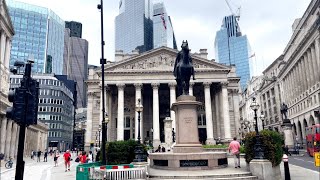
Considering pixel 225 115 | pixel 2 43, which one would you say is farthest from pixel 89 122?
pixel 225 115

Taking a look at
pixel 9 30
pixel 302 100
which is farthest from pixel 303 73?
pixel 9 30

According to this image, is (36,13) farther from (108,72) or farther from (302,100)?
(302,100)

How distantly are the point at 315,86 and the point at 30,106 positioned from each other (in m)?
58.1

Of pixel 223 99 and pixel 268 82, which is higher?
pixel 268 82

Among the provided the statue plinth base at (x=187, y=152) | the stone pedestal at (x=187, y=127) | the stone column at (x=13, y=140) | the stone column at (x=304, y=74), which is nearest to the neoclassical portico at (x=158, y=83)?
the stone column at (x=13, y=140)

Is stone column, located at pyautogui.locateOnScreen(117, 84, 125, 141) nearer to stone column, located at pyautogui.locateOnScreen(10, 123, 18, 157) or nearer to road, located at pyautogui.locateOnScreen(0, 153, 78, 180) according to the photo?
stone column, located at pyautogui.locateOnScreen(10, 123, 18, 157)

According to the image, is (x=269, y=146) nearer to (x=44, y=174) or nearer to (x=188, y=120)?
(x=188, y=120)

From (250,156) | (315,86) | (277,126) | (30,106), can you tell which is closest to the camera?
(30,106)

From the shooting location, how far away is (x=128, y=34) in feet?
621

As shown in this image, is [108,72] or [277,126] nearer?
[108,72]

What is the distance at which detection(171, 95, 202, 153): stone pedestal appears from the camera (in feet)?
56.3

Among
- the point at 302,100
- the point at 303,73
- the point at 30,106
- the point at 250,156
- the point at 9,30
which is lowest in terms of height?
the point at 250,156

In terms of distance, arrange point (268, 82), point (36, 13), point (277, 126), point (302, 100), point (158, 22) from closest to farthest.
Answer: point (302, 100)
point (277, 126)
point (268, 82)
point (36, 13)
point (158, 22)

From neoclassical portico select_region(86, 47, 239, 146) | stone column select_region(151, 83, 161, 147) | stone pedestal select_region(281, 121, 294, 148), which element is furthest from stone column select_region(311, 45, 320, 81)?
stone column select_region(151, 83, 161, 147)
